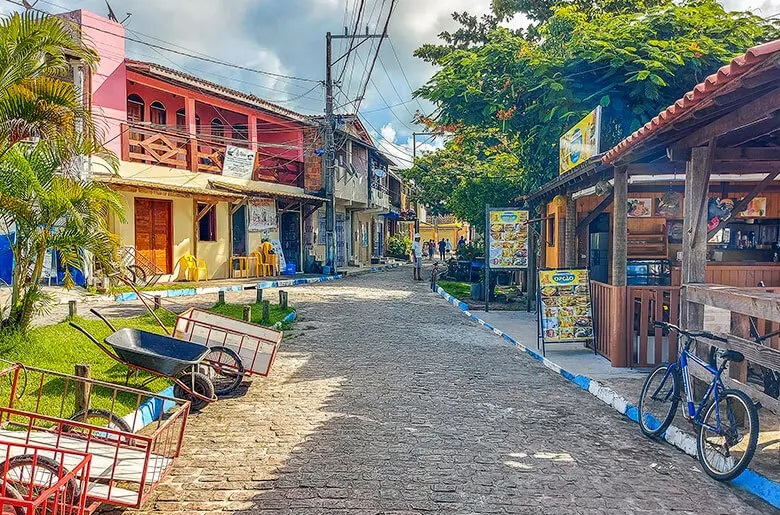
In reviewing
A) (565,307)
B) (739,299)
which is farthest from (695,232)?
(565,307)

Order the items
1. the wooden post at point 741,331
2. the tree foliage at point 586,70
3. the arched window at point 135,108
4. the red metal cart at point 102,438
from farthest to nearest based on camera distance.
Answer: the arched window at point 135,108
the tree foliage at point 586,70
the wooden post at point 741,331
the red metal cart at point 102,438

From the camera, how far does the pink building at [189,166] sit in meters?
17.0

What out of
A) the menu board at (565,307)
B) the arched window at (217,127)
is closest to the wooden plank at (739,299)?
the menu board at (565,307)

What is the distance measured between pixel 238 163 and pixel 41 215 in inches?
578

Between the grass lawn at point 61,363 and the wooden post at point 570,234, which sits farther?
the wooden post at point 570,234

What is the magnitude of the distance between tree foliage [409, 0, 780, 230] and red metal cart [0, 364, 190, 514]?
986 centimetres

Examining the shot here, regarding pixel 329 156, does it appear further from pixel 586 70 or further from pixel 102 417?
pixel 102 417

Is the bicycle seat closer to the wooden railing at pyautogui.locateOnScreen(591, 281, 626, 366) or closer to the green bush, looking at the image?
the wooden railing at pyautogui.locateOnScreen(591, 281, 626, 366)

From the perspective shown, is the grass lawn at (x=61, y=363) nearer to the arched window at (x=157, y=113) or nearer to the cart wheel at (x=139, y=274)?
the cart wheel at (x=139, y=274)

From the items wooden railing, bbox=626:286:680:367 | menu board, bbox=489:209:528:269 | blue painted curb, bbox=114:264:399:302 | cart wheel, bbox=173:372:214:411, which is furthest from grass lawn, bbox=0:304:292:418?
menu board, bbox=489:209:528:269

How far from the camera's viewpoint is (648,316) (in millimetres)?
8023

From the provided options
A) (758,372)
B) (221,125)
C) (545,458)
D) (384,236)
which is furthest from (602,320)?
(384,236)

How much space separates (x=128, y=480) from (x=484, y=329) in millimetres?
9172

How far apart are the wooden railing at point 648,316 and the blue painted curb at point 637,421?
3.47 feet
